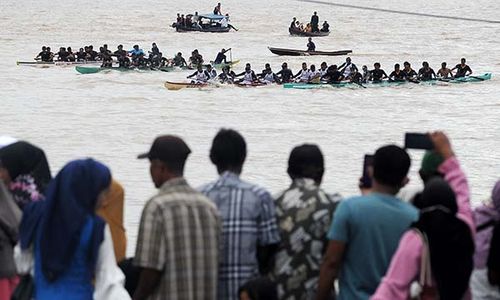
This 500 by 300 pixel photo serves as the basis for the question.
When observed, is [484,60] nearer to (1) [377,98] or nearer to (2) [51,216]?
(1) [377,98]

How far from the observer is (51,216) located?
10.4 feet

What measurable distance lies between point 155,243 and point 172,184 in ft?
0.58

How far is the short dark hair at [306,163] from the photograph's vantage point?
11.7ft

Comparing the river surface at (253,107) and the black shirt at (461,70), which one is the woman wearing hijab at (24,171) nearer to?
the river surface at (253,107)

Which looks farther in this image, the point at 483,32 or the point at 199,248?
the point at 483,32

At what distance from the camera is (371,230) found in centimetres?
331

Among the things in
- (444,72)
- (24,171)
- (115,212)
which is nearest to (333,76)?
(444,72)

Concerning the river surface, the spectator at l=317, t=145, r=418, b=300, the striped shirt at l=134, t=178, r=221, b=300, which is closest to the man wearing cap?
the striped shirt at l=134, t=178, r=221, b=300

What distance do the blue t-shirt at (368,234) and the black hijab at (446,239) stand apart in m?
0.16

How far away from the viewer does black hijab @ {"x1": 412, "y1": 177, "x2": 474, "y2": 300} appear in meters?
3.12

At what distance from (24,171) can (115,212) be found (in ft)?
1.25

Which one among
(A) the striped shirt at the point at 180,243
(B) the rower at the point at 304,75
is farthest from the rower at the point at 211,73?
(A) the striped shirt at the point at 180,243

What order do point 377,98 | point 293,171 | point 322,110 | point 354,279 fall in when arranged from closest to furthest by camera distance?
point 354,279 < point 293,171 < point 322,110 < point 377,98

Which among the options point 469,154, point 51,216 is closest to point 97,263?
point 51,216
